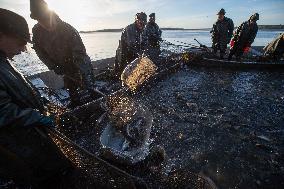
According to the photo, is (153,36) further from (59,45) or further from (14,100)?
(14,100)

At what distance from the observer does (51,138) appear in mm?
2682

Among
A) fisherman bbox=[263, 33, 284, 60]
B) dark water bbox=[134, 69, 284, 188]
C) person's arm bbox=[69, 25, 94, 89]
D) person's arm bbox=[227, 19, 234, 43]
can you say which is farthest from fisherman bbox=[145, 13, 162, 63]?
fisherman bbox=[263, 33, 284, 60]

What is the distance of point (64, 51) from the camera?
5070mm

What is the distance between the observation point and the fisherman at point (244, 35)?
996 cm

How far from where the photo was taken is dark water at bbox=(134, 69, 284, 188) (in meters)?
3.76

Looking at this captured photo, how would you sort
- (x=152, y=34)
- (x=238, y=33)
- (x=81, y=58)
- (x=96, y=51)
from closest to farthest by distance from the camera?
(x=81, y=58) → (x=152, y=34) → (x=238, y=33) → (x=96, y=51)

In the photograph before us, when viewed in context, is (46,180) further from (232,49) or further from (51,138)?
(232,49)

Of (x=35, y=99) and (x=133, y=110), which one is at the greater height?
(x=35, y=99)

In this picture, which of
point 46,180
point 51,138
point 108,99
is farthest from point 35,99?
point 108,99

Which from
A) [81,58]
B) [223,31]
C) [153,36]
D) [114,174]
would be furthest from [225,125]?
[223,31]

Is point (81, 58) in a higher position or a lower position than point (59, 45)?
lower

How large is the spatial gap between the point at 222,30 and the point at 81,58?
737 centimetres

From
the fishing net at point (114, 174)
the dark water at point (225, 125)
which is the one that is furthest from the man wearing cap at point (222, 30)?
the fishing net at point (114, 174)

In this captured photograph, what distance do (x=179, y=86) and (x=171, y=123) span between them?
2724mm
